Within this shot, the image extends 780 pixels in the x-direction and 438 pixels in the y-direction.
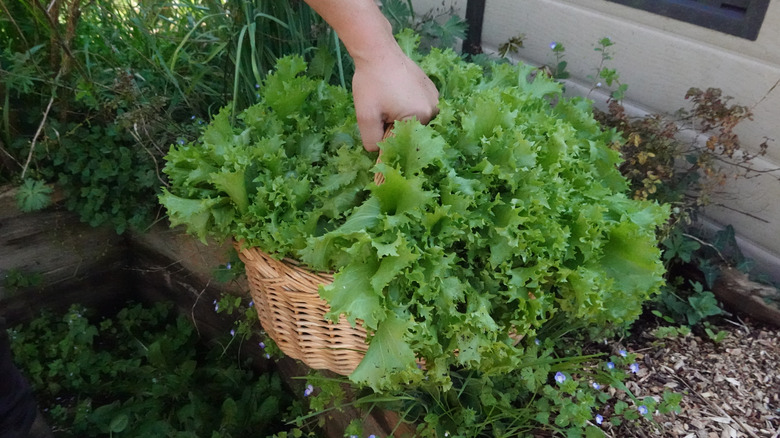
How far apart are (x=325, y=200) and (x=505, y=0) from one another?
1.62 m

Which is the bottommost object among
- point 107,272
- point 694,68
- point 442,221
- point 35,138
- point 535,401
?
point 107,272

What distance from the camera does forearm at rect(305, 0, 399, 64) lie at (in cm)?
126

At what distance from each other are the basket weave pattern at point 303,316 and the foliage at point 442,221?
54 millimetres

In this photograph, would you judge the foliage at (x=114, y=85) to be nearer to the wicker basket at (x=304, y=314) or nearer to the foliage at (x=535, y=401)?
the wicker basket at (x=304, y=314)

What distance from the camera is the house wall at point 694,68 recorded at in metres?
1.85

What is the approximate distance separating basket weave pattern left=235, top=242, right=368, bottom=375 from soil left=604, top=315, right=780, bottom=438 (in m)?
0.83

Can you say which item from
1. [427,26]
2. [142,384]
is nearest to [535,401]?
[427,26]

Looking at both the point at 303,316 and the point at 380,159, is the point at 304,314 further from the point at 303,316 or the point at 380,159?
the point at 380,159

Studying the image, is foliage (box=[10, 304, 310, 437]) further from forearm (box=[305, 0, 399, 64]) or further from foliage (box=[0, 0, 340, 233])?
forearm (box=[305, 0, 399, 64])

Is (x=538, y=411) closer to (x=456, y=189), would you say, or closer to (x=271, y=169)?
(x=456, y=189)

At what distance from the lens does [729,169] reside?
6.63 feet

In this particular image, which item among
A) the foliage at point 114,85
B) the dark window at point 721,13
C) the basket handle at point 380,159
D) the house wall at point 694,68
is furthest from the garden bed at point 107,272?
the dark window at point 721,13

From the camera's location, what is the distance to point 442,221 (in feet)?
3.95

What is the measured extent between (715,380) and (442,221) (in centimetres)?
116
